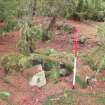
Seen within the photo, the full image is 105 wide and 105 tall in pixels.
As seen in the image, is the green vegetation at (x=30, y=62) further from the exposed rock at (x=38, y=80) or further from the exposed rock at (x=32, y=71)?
the exposed rock at (x=38, y=80)

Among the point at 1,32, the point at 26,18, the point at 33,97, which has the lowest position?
the point at 33,97

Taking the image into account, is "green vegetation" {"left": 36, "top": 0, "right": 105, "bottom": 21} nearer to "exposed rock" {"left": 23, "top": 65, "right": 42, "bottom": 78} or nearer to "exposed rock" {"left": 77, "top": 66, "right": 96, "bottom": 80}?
"exposed rock" {"left": 23, "top": 65, "right": 42, "bottom": 78}

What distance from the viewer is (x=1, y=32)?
10.1 meters

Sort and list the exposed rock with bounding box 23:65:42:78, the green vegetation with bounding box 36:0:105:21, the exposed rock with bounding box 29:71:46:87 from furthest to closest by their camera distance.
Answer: the green vegetation with bounding box 36:0:105:21
the exposed rock with bounding box 23:65:42:78
the exposed rock with bounding box 29:71:46:87

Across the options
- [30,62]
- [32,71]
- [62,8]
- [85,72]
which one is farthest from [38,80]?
[62,8]

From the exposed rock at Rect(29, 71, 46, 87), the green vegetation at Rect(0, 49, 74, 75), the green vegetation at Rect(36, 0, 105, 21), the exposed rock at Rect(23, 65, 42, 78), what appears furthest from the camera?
the green vegetation at Rect(36, 0, 105, 21)

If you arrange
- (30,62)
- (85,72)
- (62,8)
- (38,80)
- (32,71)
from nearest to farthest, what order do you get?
(38,80) → (32,71) → (85,72) → (30,62) → (62,8)

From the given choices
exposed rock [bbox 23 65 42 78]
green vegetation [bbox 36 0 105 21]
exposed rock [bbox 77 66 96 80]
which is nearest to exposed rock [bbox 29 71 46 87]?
exposed rock [bbox 23 65 42 78]

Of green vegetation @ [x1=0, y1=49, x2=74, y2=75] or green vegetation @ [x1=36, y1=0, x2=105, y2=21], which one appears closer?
green vegetation @ [x1=0, y1=49, x2=74, y2=75]

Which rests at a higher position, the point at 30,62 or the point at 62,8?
the point at 62,8

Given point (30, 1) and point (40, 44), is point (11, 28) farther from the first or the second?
point (30, 1)

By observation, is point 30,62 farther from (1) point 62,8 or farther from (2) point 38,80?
(1) point 62,8

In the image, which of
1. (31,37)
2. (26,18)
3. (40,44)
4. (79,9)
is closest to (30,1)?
(26,18)

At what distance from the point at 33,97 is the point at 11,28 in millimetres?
4810
